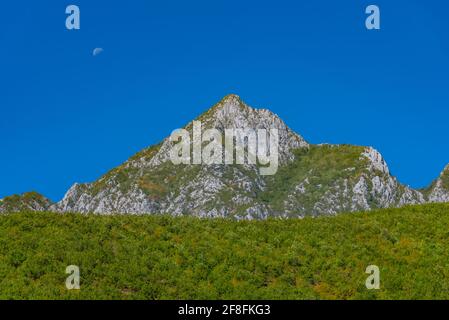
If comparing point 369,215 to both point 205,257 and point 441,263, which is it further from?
point 205,257

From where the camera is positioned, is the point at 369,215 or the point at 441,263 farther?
the point at 369,215

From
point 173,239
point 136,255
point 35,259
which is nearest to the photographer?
point 35,259

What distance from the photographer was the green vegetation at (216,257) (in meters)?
29.4

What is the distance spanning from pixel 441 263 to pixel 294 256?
8.41 metres

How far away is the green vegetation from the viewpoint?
29422mm

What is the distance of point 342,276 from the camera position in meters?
31.7

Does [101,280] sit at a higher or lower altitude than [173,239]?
lower

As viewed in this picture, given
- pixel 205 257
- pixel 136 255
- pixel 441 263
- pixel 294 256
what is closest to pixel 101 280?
pixel 136 255

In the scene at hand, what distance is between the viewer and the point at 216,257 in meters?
33.2

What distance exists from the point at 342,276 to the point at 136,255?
10.8 metres
